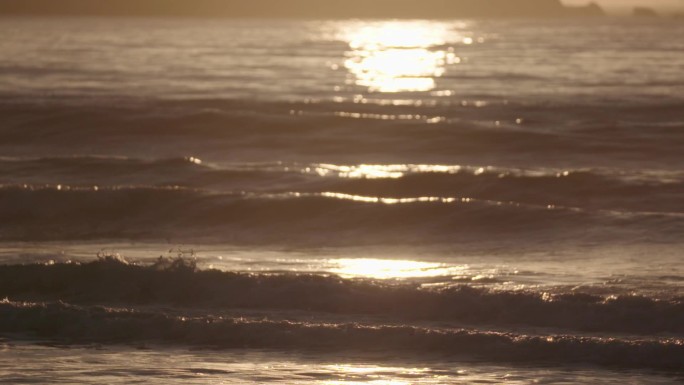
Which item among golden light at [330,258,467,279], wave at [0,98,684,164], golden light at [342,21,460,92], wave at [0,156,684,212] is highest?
golden light at [342,21,460,92]

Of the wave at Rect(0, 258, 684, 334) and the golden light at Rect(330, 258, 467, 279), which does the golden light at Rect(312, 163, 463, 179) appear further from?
the wave at Rect(0, 258, 684, 334)

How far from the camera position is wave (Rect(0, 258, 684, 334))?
1127 cm

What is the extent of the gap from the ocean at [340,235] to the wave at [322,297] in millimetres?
28

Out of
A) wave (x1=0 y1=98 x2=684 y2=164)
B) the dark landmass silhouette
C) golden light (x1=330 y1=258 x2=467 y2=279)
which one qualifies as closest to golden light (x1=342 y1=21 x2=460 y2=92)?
wave (x1=0 y1=98 x2=684 y2=164)

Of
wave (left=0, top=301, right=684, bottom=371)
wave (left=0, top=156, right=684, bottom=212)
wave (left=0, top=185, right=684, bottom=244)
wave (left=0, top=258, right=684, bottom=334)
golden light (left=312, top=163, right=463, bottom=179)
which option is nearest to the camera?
wave (left=0, top=301, right=684, bottom=371)

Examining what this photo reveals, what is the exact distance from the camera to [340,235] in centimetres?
1692

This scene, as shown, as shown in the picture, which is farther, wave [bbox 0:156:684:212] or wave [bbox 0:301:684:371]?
wave [bbox 0:156:684:212]

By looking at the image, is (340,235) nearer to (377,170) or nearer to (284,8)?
(377,170)

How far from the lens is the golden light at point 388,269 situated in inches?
529

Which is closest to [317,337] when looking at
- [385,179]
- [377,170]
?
[385,179]

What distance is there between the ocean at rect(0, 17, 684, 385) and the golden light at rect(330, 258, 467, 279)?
8 centimetres

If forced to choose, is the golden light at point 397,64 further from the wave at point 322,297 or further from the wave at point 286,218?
the wave at point 322,297

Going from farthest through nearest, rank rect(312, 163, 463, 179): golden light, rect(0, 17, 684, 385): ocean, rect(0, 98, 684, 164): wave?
rect(0, 98, 684, 164): wave
rect(312, 163, 463, 179): golden light
rect(0, 17, 684, 385): ocean

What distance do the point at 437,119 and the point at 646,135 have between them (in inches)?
215
